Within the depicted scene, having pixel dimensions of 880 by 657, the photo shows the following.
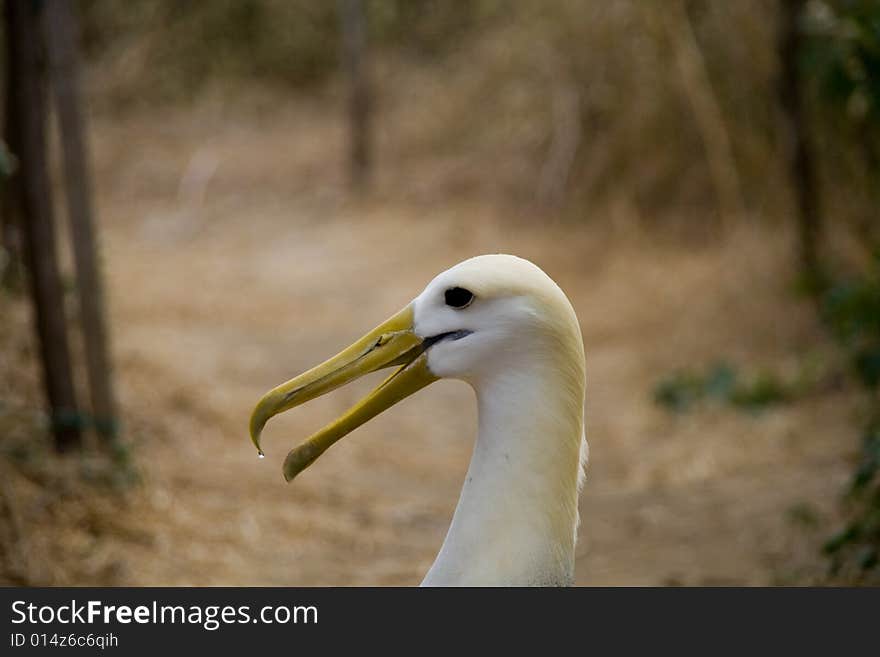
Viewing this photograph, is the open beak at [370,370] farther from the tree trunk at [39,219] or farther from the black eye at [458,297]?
the tree trunk at [39,219]

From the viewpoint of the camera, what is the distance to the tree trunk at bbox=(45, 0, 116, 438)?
15.7ft

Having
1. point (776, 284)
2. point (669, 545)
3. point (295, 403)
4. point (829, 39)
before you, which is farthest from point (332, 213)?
point (295, 403)

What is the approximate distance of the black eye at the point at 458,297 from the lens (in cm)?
233

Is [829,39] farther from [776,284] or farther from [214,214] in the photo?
[214,214]

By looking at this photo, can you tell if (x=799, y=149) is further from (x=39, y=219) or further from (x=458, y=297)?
(x=458, y=297)

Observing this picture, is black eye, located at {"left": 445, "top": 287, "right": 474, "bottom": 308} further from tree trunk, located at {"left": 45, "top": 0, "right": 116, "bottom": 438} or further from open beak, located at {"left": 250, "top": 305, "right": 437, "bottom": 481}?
tree trunk, located at {"left": 45, "top": 0, "right": 116, "bottom": 438}

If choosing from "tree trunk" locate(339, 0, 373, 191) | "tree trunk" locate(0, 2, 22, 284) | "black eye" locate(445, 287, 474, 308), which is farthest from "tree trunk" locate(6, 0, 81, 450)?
"tree trunk" locate(339, 0, 373, 191)

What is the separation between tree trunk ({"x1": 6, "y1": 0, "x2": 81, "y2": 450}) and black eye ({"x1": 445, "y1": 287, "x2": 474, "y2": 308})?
2.81m

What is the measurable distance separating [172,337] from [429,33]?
8428 mm

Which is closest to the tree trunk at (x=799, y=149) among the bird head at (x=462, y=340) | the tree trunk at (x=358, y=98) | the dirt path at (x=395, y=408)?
the dirt path at (x=395, y=408)

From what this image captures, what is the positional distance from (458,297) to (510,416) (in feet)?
0.84

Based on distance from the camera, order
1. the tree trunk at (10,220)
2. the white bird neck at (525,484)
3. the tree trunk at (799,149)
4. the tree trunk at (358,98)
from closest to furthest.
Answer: the white bird neck at (525,484)
the tree trunk at (10,220)
the tree trunk at (799,149)
the tree trunk at (358,98)

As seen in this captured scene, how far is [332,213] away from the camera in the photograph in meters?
11.9

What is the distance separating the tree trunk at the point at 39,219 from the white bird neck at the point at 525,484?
2.87 metres
